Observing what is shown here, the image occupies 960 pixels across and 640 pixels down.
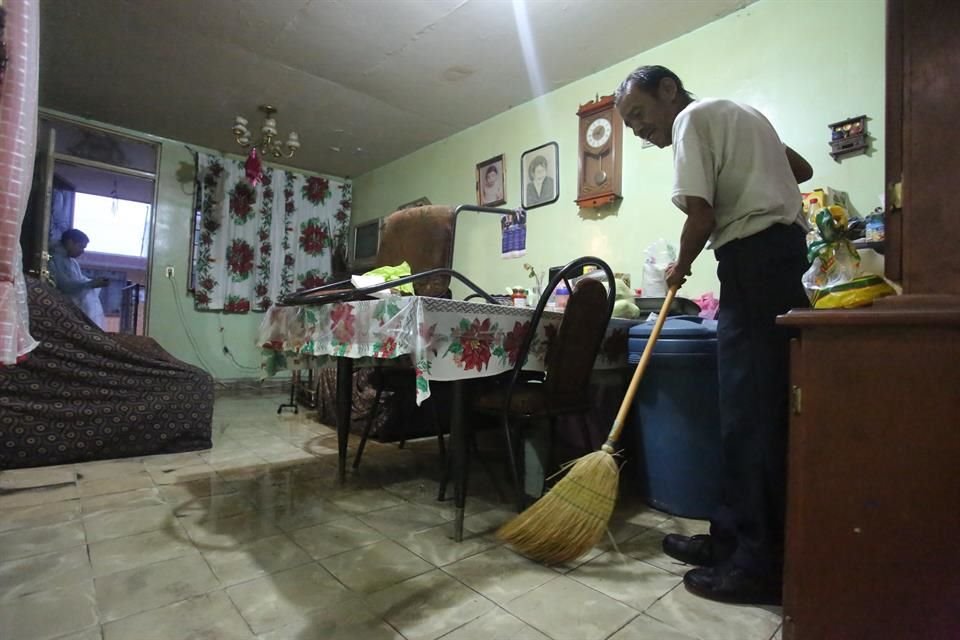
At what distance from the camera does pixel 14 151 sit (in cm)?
65

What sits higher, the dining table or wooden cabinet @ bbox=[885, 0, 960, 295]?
wooden cabinet @ bbox=[885, 0, 960, 295]

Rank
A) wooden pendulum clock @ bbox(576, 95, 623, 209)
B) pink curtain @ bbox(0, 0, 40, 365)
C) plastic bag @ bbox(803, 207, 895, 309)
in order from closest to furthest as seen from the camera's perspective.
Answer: pink curtain @ bbox(0, 0, 40, 365) → plastic bag @ bbox(803, 207, 895, 309) → wooden pendulum clock @ bbox(576, 95, 623, 209)

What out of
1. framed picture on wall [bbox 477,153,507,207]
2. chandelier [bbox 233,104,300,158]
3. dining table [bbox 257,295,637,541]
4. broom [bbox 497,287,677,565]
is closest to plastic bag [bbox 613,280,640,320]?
dining table [bbox 257,295,637,541]

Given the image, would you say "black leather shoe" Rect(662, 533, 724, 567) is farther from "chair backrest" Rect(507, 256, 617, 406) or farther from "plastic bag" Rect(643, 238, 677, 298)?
"plastic bag" Rect(643, 238, 677, 298)

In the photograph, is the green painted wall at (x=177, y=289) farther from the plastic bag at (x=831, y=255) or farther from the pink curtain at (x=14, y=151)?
the plastic bag at (x=831, y=255)

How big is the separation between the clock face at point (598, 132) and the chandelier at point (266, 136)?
104 inches

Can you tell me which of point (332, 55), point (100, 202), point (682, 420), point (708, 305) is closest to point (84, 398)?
point (332, 55)

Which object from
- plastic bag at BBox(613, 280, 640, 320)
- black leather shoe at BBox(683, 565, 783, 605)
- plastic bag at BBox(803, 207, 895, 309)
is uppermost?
plastic bag at BBox(803, 207, 895, 309)

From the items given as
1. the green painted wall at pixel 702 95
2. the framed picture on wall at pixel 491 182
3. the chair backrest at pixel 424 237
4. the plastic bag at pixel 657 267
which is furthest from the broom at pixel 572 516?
the framed picture on wall at pixel 491 182

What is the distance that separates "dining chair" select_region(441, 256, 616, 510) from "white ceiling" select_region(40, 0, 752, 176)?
1877 mm

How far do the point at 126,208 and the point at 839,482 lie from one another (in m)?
6.15

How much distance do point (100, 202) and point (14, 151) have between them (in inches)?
208

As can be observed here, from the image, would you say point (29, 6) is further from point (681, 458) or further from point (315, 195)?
point (315, 195)

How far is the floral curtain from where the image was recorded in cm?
461
